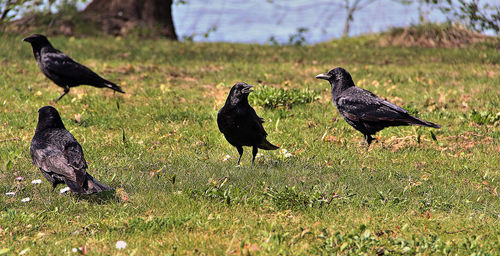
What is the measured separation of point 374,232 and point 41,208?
10.7ft

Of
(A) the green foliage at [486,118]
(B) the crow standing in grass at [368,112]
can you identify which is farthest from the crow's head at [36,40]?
(A) the green foliage at [486,118]

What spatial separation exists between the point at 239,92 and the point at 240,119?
13.3 inches

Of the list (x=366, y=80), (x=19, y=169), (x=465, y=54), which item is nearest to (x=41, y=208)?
(x=19, y=169)

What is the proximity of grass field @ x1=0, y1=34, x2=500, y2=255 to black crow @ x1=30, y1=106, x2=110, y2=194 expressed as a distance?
0.24 meters

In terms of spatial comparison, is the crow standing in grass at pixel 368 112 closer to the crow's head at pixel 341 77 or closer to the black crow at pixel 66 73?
the crow's head at pixel 341 77

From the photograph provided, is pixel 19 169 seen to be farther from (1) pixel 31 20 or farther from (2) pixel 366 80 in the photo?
(1) pixel 31 20

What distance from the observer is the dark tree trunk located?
68.6ft

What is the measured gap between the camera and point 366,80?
13453 millimetres

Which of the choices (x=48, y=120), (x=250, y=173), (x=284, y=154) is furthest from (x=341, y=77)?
(x=48, y=120)

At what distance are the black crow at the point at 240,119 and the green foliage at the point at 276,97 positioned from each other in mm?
2942

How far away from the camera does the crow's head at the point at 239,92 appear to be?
677 cm

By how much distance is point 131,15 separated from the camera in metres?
21.2

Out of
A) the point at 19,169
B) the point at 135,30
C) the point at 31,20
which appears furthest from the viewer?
the point at 135,30

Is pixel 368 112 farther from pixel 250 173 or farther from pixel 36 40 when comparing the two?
pixel 36 40
